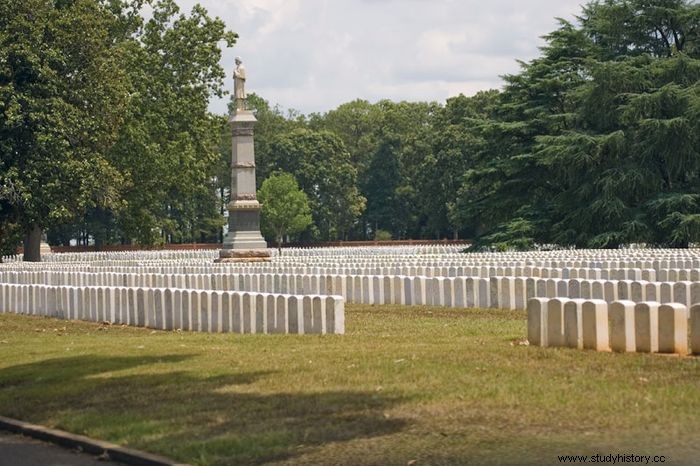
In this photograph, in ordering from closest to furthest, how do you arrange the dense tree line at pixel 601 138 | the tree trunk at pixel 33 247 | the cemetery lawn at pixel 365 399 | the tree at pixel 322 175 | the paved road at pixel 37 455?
the cemetery lawn at pixel 365 399, the paved road at pixel 37 455, the dense tree line at pixel 601 138, the tree trunk at pixel 33 247, the tree at pixel 322 175

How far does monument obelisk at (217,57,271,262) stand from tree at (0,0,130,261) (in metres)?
6.26

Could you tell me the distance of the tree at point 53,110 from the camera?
4353 cm

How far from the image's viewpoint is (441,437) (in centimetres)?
939

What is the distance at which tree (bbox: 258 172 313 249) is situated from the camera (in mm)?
100938

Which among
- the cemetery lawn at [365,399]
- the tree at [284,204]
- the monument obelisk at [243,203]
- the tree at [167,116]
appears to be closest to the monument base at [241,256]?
the monument obelisk at [243,203]

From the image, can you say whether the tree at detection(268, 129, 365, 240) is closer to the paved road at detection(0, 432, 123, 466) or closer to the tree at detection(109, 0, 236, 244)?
the tree at detection(109, 0, 236, 244)

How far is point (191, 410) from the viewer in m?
11.4

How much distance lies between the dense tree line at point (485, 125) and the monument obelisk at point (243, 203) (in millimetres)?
6343

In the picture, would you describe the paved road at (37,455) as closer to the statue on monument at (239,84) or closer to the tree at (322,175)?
the statue on monument at (239,84)

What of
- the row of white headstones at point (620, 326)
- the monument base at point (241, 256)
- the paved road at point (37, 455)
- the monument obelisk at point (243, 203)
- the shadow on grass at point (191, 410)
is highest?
the monument obelisk at point (243, 203)

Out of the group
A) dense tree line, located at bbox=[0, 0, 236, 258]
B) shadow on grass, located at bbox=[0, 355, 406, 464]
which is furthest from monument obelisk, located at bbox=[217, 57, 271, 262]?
shadow on grass, located at bbox=[0, 355, 406, 464]

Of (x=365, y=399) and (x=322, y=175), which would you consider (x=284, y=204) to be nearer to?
(x=322, y=175)

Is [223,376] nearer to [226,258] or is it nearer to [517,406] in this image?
[517,406]

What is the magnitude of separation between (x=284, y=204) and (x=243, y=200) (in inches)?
2269
